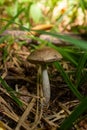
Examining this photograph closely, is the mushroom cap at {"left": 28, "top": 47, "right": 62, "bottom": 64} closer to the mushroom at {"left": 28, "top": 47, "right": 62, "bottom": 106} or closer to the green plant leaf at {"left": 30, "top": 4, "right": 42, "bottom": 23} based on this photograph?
the mushroom at {"left": 28, "top": 47, "right": 62, "bottom": 106}

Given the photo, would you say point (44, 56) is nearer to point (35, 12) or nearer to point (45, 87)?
point (45, 87)

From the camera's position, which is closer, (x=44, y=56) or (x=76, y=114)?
(x=76, y=114)

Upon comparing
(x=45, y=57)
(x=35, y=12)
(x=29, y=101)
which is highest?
(x=45, y=57)

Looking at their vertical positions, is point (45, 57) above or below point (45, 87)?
above

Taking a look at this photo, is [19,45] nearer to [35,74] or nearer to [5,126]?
[35,74]

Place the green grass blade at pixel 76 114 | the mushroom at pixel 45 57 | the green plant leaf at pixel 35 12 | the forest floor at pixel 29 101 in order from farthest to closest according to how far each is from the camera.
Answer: the green plant leaf at pixel 35 12, the mushroom at pixel 45 57, the forest floor at pixel 29 101, the green grass blade at pixel 76 114

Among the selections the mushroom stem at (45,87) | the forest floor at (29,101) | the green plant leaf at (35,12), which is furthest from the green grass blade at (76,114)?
the green plant leaf at (35,12)

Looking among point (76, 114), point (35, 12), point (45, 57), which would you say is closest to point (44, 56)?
point (45, 57)

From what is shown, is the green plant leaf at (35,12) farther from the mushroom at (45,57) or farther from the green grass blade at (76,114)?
the green grass blade at (76,114)

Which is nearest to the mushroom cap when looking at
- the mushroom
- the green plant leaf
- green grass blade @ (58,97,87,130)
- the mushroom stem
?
the mushroom

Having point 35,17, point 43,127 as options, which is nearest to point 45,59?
point 43,127

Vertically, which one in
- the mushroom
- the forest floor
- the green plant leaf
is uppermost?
the mushroom
